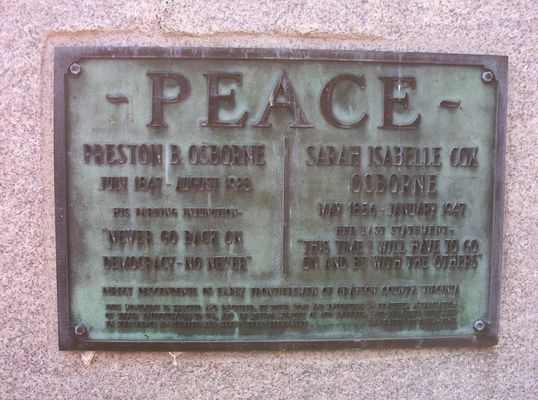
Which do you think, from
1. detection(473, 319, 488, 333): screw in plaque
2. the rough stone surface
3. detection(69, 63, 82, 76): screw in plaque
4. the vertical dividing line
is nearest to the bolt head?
detection(473, 319, 488, 333): screw in plaque

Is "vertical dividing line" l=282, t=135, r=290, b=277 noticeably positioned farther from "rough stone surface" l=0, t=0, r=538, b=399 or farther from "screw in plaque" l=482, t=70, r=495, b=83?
"screw in plaque" l=482, t=70, r=495, b=83

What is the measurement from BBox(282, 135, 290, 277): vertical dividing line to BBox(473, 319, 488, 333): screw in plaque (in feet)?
2.55

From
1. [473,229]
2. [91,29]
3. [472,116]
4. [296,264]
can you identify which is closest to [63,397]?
[296,264]

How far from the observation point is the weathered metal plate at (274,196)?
1.89 metres

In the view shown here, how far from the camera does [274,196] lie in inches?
76.4

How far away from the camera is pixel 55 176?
189cm

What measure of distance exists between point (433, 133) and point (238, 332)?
107cm

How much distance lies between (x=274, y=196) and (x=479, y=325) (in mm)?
955

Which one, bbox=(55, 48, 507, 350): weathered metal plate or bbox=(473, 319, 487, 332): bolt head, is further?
bbox=(473, 319, 487, 332): bolt head

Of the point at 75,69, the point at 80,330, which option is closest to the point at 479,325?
the point at 80,330

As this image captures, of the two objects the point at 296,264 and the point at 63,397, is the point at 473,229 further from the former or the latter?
the point at 63,397

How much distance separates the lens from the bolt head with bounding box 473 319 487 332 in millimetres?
A: 2014

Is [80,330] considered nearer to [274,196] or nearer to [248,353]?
[248,353]

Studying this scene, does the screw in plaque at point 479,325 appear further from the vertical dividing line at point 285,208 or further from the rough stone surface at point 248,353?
the vertical dividing line at point 285,208
